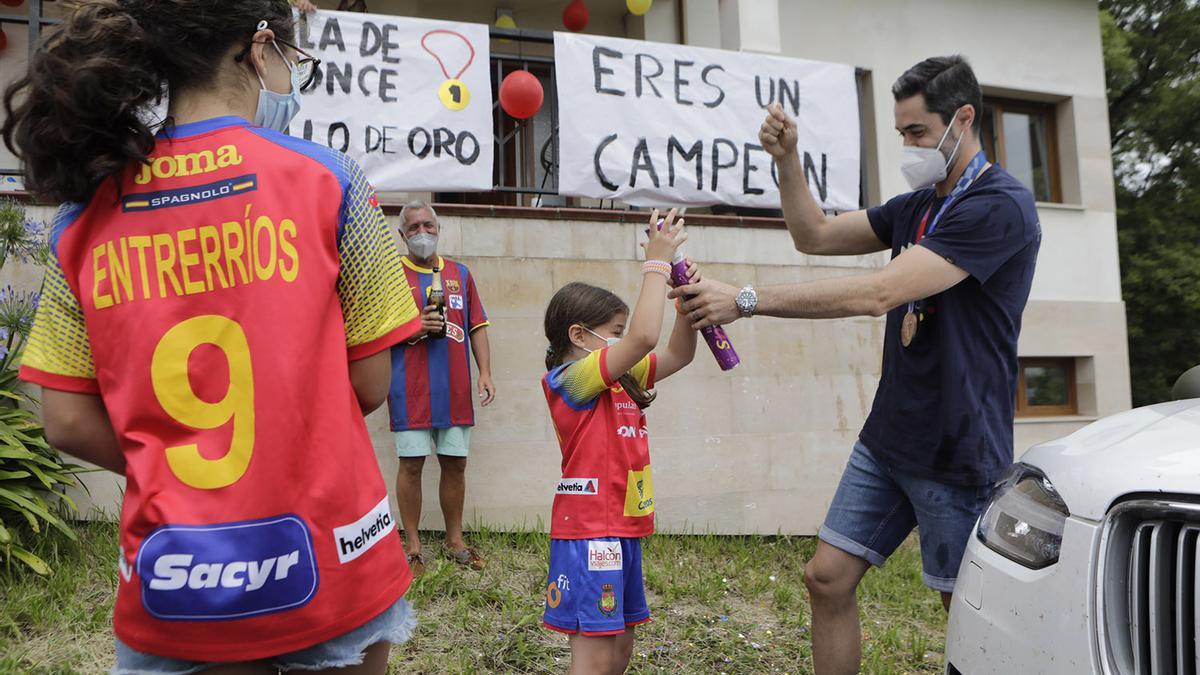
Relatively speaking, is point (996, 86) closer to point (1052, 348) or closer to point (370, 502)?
point (1052, 348)

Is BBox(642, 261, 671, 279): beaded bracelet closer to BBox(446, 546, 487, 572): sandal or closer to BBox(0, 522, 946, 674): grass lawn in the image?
BBox(0, 522, 946, 674): grass lawn

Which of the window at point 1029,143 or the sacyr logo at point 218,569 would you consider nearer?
the sacyr logo at point 218,569

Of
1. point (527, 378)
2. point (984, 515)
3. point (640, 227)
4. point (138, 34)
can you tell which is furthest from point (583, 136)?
point (138, 34)

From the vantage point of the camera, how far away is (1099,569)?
1.95 metres

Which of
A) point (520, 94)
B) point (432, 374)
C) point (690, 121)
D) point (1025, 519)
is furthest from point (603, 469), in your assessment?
point (690, 121)

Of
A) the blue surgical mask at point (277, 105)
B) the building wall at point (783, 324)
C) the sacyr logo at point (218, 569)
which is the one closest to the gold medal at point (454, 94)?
the building wall at point (783, 324)

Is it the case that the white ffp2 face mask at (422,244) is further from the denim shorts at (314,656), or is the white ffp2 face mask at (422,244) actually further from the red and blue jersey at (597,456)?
the denim shorts at (314,656)

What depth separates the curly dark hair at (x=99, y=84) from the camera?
1.36 metres

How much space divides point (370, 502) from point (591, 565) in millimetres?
1484

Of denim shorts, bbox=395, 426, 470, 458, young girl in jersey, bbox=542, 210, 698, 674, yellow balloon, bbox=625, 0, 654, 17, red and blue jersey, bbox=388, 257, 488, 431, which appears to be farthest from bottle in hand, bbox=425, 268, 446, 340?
yellow balloon, bbox=625, 0, 654, 17

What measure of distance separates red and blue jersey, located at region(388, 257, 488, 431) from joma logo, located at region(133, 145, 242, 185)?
12.3 feet

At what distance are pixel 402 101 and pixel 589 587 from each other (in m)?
3.87

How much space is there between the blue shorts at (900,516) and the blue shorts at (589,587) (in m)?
0.82

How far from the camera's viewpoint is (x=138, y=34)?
139 centimetres
